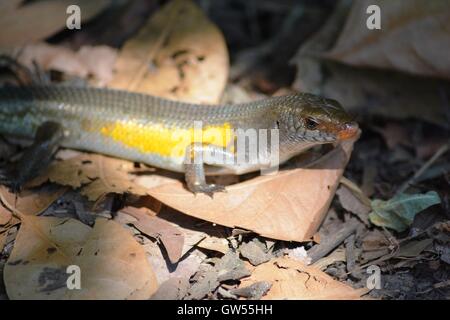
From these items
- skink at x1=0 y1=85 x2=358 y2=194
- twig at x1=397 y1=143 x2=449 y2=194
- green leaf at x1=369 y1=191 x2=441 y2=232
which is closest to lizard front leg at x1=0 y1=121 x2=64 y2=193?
skink at x1=0 y1=85 x2=358 y2=194

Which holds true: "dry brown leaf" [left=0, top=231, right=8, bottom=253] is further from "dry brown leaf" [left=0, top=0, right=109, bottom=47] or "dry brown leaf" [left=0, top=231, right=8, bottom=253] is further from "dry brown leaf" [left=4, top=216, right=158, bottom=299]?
"dry brown leaf" [left=0, top=0, right=109, bottom=47]

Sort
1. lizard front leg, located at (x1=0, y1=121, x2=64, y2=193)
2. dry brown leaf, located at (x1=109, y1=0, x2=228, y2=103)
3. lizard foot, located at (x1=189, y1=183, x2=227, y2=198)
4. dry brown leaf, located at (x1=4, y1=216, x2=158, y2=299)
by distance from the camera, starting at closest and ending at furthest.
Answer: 1. dry brown leaf, located at (x1=4, y1=216, x2=158, y2=299)
2. lizard foot, located at (x1=189, y1=183, x2=227, y2=198)
3. lizard front leg, located at (x1=0, y1=121, x2=64, y2=193)
4. dry brown leaf, located at (x1=109, y1=0, x2=228, y2=103)

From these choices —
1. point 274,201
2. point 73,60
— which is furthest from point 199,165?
point 73,60

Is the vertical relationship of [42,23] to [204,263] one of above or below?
above

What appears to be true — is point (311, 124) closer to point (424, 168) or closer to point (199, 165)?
point (199, 165)

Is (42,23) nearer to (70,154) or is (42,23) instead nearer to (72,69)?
(72,69)

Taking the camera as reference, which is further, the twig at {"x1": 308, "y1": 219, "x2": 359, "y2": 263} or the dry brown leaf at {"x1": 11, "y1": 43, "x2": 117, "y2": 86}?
the dry brown leaf at {"x1": 11, "y1": 43, "x2": 117, "y2": 86}

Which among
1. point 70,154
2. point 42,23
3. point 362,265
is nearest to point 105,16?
point 42,23
